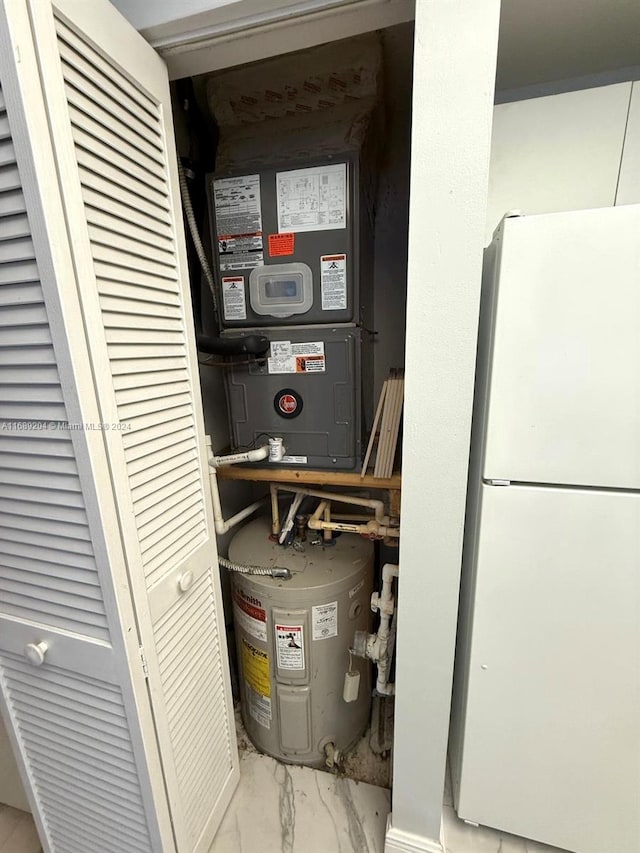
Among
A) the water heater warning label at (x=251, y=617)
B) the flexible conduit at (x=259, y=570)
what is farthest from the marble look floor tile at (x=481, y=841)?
the flexible conduit at (x=259, y=570)

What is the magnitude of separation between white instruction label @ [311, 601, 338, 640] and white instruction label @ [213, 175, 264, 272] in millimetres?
1030

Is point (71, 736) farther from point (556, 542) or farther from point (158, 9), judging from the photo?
point (158, 9)

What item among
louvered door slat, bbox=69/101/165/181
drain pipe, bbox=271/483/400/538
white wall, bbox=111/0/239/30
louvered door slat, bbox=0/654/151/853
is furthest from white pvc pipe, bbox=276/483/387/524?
white wall, bbox=111/0/239/30

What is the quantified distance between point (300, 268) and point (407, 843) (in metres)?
1.58

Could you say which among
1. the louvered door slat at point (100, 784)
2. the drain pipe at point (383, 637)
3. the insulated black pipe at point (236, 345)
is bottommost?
the louvered door slat at point (100, 784)

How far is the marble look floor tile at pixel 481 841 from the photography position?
1057 millimetres

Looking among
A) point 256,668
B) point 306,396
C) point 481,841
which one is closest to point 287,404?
→ point 306,396

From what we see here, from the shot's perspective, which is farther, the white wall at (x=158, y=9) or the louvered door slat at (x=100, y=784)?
the louvered door slat at (x=100, y=784)

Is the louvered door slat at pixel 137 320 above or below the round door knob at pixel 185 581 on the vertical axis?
above

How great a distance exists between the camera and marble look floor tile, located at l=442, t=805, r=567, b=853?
106 centimetres

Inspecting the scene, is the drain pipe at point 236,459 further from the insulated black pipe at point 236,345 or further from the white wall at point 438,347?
the white wall at point 438,347

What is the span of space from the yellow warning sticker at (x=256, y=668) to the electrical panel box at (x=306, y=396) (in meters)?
0.65

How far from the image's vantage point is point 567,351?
77 centimetres

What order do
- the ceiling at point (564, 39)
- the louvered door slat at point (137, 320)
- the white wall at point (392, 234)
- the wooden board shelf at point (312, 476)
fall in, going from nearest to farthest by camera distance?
the louvered door slat at point (137, 320) < the ceiling at point (564, 39) < the wooden board shelf at point (312, 476) < the white wall at point (392, 234)
